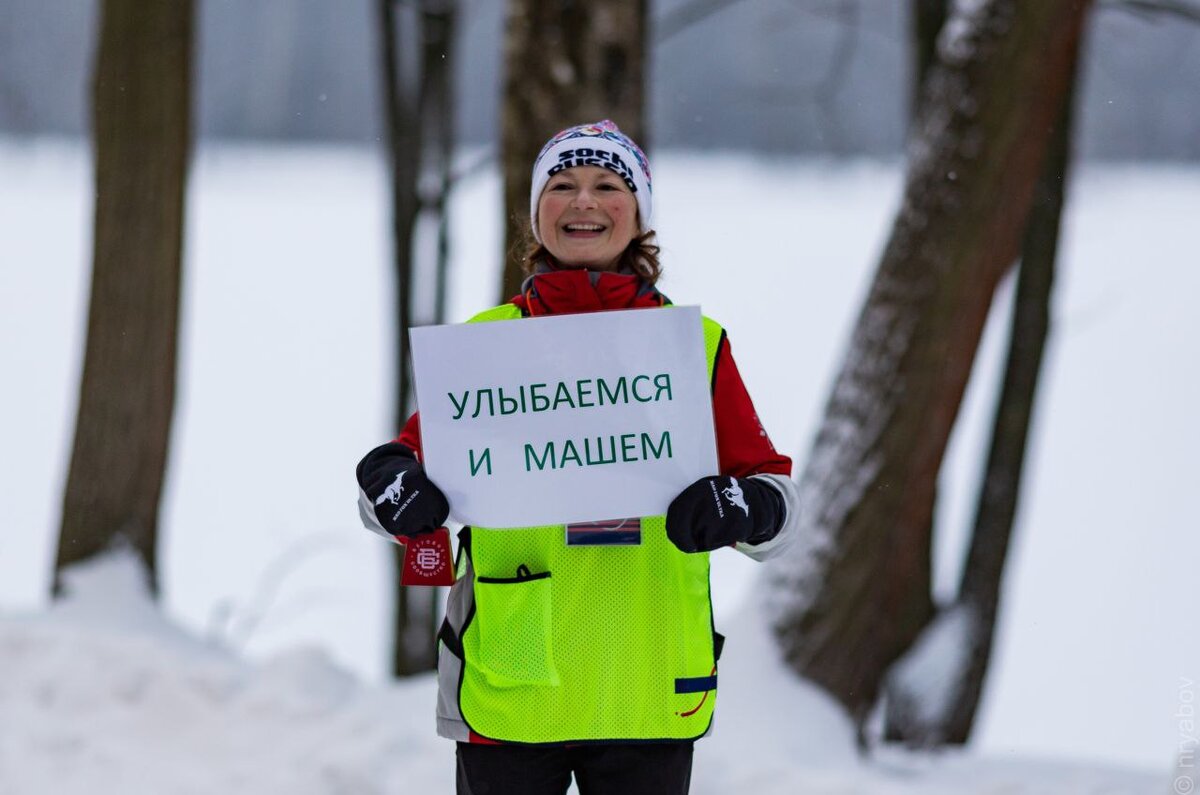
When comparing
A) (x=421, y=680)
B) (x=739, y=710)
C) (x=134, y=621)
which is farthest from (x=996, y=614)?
(x=134, y=621)

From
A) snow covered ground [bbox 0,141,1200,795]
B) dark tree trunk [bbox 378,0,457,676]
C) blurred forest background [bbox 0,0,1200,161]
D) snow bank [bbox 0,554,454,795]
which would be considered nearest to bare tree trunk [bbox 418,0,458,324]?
dark tree trunk [bbox 378,0,457,676]

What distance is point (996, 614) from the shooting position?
18.2ft

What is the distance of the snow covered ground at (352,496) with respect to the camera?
3.80 metres

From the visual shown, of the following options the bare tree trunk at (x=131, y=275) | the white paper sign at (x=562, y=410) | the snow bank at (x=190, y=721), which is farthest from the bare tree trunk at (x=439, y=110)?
the white paper sign at (x=562, y=410)

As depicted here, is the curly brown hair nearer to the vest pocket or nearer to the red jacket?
the red jacket

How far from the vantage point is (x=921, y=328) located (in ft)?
13.4

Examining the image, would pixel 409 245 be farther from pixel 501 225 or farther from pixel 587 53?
pixel 587 53

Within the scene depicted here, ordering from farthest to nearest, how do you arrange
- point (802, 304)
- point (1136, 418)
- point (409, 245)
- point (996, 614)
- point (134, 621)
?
1. point (802, 304)
2. point (1136, 418)
3. point (409, 245)
4. point (996, 614)
5. point (134, 621)

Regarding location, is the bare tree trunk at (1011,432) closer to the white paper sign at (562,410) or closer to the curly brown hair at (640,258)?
the curly brown hair at (640,258)

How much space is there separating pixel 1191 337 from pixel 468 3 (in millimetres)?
10754

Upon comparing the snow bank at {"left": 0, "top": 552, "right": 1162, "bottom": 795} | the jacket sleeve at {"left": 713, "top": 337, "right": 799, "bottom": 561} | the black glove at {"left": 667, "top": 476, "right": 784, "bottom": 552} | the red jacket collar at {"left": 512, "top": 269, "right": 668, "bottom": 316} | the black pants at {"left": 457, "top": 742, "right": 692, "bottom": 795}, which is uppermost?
the red jacket collar at {"left": 512, "top": 269, "right": 668, "bottom": 316}

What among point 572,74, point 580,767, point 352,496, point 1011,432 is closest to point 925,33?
point 1011,432

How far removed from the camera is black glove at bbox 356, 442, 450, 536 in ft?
6.22

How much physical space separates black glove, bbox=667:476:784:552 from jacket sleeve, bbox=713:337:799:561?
0.08 meters
